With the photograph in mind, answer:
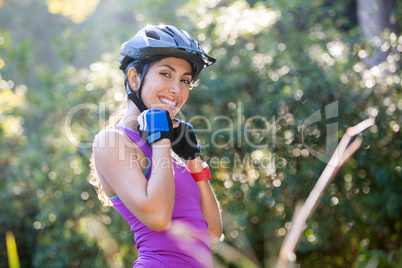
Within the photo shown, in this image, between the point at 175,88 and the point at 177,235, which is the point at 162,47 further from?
the point at 177,235

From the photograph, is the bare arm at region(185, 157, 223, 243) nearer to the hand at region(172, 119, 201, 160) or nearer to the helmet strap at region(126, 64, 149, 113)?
the hand at region(172, 119, 201, 160)

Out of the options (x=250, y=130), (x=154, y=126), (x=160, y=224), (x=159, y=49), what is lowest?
(x=250, y=130)

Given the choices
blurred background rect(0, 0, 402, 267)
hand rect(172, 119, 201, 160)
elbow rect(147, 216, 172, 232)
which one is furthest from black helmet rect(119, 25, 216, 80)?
blurred background rect(0, 0, 402, 267)

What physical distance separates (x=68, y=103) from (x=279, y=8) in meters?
2.94

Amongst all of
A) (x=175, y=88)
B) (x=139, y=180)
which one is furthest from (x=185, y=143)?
(x=139, y=180)

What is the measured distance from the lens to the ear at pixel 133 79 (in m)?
2.24

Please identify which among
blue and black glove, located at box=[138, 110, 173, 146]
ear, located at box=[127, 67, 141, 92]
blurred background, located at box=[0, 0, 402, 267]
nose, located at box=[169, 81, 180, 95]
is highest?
ear, located at box=[127, 67, 141, 92]

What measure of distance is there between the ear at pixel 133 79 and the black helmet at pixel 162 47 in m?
0.06

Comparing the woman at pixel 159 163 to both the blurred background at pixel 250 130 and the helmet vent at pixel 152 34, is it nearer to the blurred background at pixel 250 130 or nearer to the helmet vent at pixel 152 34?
the helmet vent at pixel 152 34

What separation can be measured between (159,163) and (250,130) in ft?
10.4

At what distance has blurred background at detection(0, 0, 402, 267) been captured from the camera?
15.8ft

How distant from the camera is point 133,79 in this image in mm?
2258

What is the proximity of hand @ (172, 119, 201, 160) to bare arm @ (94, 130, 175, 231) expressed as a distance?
44cm

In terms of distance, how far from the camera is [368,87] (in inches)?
188
